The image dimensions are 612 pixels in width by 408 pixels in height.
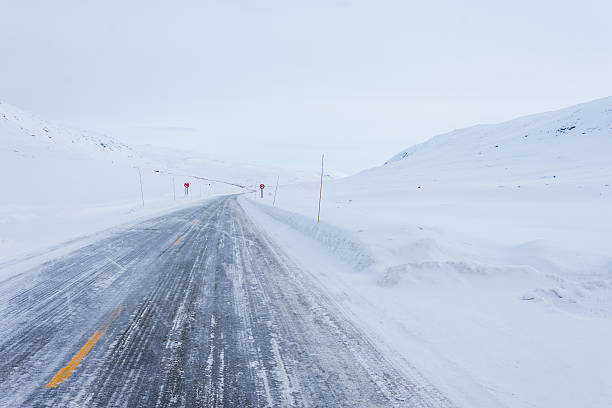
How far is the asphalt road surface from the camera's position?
2.96 m

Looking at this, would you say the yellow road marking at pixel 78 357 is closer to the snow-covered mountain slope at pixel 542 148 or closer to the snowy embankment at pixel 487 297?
the snowy embankment at pixel 487 297

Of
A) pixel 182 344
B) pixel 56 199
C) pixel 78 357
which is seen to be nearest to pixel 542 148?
pixel 182 344

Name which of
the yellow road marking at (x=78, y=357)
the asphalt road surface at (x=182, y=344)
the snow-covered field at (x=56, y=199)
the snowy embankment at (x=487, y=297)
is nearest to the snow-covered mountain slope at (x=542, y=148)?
the snowy embankment at (x=487, y=297)

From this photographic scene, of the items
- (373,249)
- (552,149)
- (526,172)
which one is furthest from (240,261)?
(552,149)

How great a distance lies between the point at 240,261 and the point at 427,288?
4.49 m

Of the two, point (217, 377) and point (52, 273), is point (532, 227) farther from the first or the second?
point (52, 273)

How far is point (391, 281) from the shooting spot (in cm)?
669

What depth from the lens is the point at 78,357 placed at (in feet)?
11.3

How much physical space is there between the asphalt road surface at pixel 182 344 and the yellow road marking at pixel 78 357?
13 millimetres

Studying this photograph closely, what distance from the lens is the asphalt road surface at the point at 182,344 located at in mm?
2965

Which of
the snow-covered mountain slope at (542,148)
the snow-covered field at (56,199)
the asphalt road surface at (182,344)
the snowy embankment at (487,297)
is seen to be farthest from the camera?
the snow-covered mountain slope at (542,148)

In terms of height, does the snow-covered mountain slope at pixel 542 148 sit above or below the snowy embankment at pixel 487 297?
above

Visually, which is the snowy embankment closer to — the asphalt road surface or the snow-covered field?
the asphalt road surface

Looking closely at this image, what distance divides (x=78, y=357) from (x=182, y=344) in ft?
3.48
